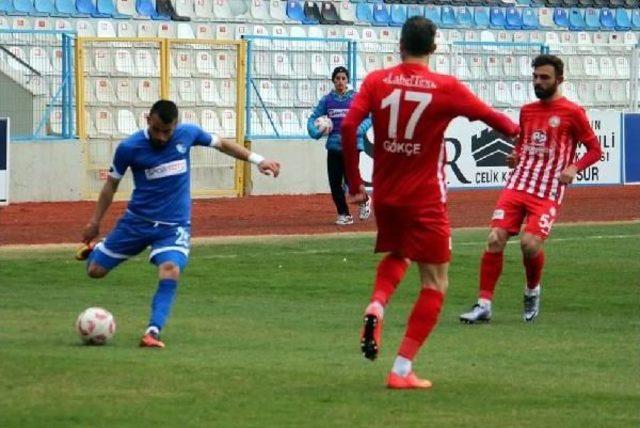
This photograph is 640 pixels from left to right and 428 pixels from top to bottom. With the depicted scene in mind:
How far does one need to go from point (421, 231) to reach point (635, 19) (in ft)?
104

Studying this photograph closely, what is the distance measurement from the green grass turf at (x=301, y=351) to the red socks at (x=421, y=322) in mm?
280

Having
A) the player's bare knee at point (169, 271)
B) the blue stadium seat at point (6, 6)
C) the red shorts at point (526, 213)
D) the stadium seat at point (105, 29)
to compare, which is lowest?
the player's bare knee at point (169, 271)

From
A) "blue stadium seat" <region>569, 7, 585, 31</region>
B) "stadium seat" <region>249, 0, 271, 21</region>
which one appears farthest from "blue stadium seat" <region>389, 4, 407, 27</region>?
"blue stadium seat" <region>569, 7, 585, 31</region>

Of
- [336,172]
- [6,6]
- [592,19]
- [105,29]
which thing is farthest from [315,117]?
[592,19]

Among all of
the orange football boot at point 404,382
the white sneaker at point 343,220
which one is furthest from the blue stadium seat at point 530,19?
the orange football boot at point 404,382

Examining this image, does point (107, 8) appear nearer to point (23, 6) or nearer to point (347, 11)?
point (23, 6)

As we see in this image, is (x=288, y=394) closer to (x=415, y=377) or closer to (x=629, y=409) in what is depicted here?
(x=415, y=377)

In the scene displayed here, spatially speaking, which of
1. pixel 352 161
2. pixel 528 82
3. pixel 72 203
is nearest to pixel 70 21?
pixel 72 203

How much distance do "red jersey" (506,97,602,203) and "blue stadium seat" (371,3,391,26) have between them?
847 inches

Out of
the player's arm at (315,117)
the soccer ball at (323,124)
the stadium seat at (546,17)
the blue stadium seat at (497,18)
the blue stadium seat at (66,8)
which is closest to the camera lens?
the soccer ball at (323,124)

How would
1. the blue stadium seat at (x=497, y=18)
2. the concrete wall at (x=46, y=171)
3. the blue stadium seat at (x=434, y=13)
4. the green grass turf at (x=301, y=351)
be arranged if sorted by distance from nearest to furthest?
the green grass turf at (x=301, y=351), the concrete wall at (x=46, y=171), the blue stadium seat at (x=434, y=13), the blue stadium seat at (x=497, y=18)

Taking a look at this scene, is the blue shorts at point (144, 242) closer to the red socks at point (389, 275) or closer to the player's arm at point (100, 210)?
the player's arm at point (100, 210)

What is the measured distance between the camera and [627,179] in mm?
30953

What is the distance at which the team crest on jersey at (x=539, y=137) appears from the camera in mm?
13055
